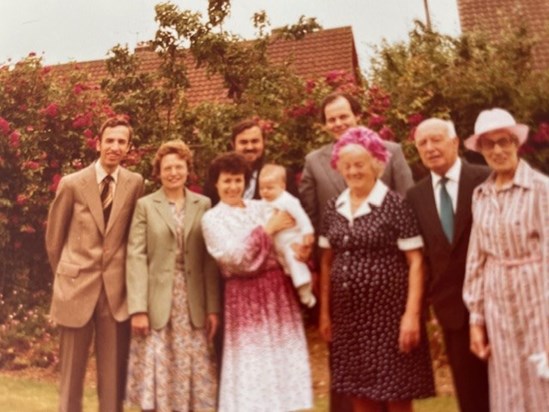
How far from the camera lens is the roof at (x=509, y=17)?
393 centimetres

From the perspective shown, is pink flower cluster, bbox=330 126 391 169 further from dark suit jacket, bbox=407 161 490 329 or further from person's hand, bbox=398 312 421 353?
person's hand, bbox=398 312 421 353

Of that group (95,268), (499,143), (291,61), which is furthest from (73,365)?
(291,61)

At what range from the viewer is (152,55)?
14.6 feet

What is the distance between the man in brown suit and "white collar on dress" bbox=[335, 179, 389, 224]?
3.55ft

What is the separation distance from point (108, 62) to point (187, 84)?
50 cm

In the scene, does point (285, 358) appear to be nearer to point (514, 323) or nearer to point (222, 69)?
point (514, 323)

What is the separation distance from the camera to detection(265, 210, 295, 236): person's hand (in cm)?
305

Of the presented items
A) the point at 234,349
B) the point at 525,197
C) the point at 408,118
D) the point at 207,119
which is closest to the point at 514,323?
the point at 525,197

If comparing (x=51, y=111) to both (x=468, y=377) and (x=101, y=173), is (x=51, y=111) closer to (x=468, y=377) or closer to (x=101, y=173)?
(x=101, y=173)

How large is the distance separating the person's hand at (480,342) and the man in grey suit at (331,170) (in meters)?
0.75

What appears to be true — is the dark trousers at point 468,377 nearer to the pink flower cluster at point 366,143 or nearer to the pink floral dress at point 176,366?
the pink flower cluster at point 366,143

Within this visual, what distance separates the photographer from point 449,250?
2.82 metres

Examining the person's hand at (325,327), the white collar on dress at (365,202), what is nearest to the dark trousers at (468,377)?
the person's hand at (325,327)

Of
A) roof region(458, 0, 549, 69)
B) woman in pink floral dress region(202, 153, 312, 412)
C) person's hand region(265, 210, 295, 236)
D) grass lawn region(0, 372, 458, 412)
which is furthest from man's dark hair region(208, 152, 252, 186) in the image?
roof region(458, 0, 549, 69)
